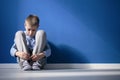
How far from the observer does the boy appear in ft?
6.44

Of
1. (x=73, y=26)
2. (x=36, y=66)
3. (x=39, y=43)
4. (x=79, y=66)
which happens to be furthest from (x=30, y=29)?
(x=79, y=66)

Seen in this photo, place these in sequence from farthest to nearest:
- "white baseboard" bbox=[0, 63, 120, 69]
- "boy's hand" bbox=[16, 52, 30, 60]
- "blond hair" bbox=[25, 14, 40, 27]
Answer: "white baseboard" bbox=[0, 63, 120, 69], "blond hair" bbox=[25, 14, 40, 27], "boy's hand" bbox=[16, 52, 30, 60]

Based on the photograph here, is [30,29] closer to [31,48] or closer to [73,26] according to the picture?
[31,48]

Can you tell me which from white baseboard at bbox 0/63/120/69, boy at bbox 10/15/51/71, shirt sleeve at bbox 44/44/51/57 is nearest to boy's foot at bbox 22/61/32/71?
boy at bbox 10/15/51/71

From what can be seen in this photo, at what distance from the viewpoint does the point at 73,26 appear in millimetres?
2260

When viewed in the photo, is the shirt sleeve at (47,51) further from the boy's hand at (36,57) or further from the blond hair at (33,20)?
the blond hair at (33,20)

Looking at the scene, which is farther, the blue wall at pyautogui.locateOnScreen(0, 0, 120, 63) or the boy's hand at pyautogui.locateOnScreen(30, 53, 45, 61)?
the blue wall at pyautogui.locateOnScreen(0, 0, 120, 63)

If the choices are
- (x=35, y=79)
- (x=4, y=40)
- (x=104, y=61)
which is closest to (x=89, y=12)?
(x=104, y=61)

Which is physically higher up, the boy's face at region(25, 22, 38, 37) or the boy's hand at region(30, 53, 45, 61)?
the boy's face at region(25, 22, 38, 37)

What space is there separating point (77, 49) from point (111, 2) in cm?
50

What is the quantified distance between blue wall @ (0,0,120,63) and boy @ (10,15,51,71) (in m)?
0.18

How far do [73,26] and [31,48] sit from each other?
16.6 inches

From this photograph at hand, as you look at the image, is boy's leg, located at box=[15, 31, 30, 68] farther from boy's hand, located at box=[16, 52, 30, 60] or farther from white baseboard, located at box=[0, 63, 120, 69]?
white baseboard, located at box=[0, 63, 120, 69]

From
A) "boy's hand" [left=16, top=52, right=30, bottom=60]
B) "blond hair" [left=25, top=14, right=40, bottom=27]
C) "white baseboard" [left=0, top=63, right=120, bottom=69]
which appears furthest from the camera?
"white baseboard" [left=0, top=63, right=120, bottom=69]
